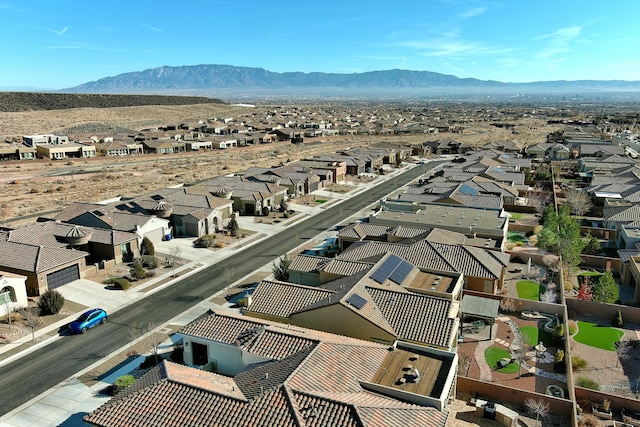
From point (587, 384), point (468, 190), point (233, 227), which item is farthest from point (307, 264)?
point (468, 190)

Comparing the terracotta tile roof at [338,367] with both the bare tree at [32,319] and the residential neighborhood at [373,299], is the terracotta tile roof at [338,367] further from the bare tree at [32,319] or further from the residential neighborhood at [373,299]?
the bare tree at [32,319]

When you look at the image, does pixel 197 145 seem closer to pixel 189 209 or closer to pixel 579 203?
pixel 189 209

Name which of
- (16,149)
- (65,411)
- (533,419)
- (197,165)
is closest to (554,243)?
(533,419)

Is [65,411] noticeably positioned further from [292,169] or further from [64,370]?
[292,169]

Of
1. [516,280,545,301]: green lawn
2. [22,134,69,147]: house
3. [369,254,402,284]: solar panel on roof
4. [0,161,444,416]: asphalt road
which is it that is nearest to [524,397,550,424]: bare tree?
[369,254,402,284]: solar panel on roof

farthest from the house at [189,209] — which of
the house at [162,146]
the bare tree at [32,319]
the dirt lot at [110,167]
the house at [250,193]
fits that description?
the house at [162,146]
